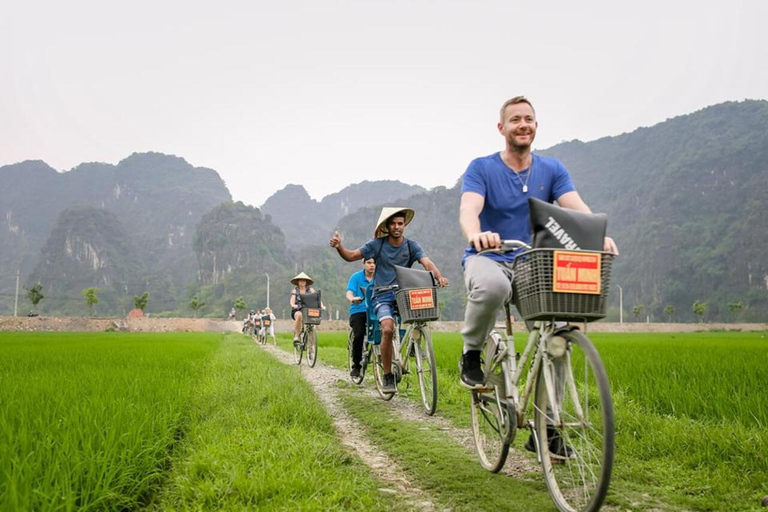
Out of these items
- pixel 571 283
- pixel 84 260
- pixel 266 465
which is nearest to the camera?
pixel 571 283

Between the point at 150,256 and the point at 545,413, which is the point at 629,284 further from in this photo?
the point at 150,256

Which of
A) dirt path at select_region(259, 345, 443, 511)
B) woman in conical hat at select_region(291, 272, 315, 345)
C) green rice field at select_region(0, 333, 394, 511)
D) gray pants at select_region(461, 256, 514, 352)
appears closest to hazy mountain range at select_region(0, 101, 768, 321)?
woman in conical hat at select_region(291, 272, 315, 345)

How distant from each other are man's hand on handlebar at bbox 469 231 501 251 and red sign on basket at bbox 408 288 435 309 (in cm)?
218

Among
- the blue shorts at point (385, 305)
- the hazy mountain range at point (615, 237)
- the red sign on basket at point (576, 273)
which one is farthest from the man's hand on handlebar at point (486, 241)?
the hazy mountain range at point (615, 237)

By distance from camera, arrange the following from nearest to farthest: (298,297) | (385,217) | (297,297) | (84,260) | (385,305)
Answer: (385,217) < (385,305) < (298,297) < (297,297) < (84,260)

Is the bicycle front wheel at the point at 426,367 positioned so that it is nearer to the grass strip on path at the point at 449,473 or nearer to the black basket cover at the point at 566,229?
the grass strip on path at the point at 449,473

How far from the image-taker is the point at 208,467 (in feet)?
8.13

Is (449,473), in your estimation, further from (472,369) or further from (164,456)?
(164,456)

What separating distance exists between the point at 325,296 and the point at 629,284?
59.4 metres

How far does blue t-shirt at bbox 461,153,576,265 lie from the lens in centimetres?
282

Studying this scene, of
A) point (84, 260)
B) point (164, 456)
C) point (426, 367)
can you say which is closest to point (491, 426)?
point (164, 456)

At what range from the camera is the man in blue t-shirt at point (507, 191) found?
2.73m

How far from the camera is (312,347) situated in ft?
30.5

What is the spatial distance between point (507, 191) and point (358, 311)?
390 centimetres
